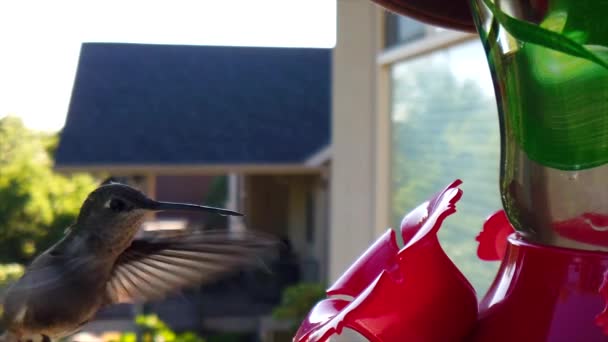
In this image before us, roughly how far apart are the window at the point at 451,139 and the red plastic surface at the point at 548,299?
150 cm

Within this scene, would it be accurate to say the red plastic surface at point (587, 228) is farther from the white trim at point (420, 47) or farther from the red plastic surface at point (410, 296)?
the white trim at point (420, 47)

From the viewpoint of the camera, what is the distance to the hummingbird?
0.87 m

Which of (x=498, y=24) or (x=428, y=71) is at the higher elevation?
(x=428, y=71)

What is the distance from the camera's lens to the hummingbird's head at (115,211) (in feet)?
2.76

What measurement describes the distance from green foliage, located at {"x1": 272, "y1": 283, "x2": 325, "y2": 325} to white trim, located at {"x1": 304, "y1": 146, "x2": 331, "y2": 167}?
1.37 meters

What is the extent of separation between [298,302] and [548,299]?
221 inches

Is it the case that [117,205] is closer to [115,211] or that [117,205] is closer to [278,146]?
[115,211]

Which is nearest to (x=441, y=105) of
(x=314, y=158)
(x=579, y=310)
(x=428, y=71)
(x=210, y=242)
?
(x=428, y=71)

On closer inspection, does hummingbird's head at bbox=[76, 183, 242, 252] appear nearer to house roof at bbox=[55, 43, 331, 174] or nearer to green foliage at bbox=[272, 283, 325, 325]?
green foliage at bbox=[272, 283, 325, 325]

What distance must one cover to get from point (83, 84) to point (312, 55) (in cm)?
296

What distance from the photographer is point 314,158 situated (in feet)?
24.2

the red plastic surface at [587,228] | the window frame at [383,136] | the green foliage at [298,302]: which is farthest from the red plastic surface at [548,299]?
the green foliage at [298,302]

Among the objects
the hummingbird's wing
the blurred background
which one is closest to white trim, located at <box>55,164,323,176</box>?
the blurred background

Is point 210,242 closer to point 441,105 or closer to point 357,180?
point 441,105
